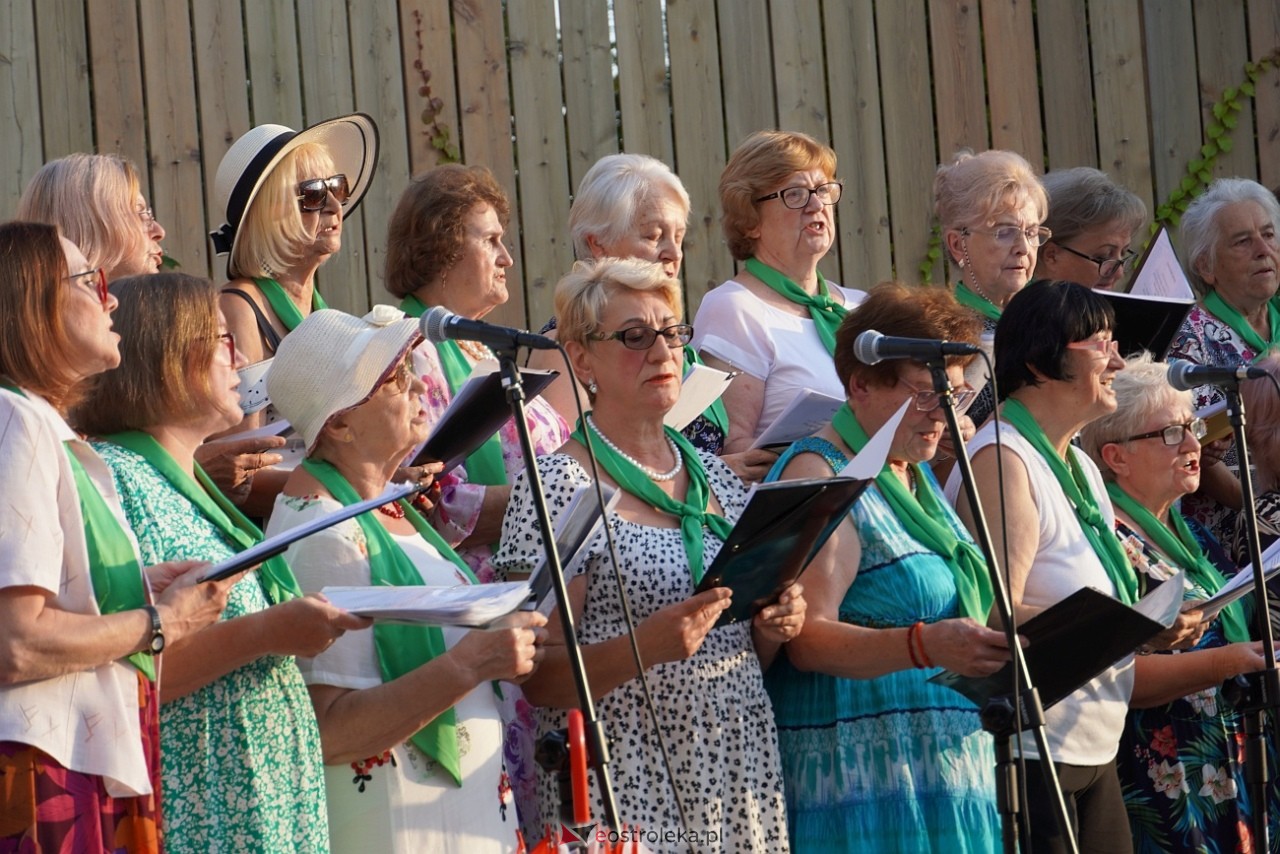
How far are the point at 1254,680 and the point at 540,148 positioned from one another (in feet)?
11.7

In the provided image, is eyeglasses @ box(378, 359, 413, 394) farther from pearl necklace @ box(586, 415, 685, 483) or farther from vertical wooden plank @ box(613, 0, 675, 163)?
vertical wooden plank @ box(613, 0, 675, 163)

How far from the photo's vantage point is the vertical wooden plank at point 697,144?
22.8 ft

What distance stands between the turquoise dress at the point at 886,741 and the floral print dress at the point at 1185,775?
763 millimetres

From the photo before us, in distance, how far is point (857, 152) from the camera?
716 centimetres

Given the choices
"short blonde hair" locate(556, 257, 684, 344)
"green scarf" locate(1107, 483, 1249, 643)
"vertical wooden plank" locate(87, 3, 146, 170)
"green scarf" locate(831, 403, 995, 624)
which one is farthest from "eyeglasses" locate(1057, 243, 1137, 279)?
"vertical wooden plank" locate(87, 3, 146, 170)

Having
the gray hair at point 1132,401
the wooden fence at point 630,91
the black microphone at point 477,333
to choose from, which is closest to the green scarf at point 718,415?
the gray hair at point 1132,401

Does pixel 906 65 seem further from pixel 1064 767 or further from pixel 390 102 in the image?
pixel 1064 767

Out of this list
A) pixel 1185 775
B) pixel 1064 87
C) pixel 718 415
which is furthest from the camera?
pixel 1064 87

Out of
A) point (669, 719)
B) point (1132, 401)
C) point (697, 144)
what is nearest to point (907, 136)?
point (697, 144)

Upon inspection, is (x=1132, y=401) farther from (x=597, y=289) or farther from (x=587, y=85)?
(x=587, y=85)

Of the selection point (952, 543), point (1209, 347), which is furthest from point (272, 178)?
point (1209, 347)

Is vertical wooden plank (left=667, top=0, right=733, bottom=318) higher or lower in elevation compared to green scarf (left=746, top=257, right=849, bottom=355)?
higher

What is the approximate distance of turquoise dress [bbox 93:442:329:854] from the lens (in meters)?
3.09

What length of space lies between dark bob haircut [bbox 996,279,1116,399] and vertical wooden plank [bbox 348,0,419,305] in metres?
2.71
